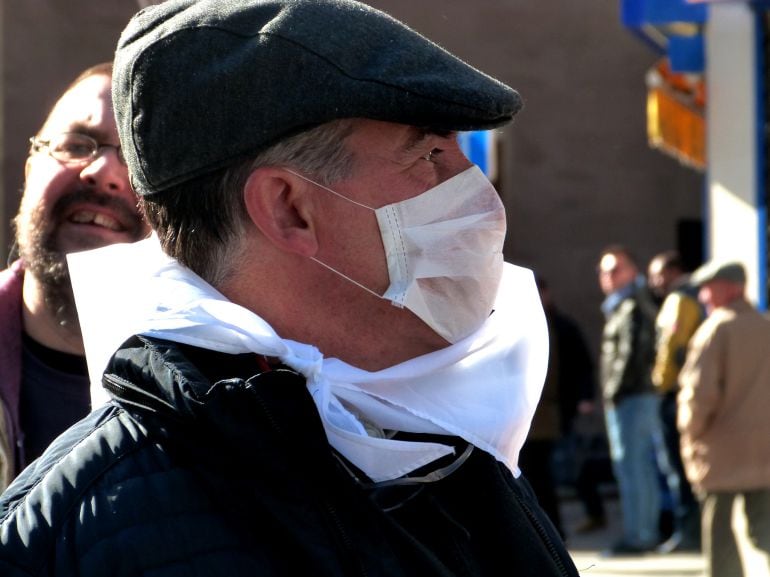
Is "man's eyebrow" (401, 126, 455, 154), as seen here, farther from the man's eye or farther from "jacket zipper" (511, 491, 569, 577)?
"jacket zipper" (511, 491, 569, 577)

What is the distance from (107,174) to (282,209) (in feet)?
3.44

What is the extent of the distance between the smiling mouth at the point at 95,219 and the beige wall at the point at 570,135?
10856 millimetres

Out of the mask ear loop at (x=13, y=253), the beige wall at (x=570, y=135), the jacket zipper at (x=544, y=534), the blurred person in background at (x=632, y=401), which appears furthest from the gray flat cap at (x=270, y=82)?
the beige wall at (x=570, y=135)

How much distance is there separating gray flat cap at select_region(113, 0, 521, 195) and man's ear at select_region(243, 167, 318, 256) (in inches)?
1.8

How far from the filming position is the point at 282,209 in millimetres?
1598

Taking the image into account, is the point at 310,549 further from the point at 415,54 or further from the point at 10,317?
the point at 10,317

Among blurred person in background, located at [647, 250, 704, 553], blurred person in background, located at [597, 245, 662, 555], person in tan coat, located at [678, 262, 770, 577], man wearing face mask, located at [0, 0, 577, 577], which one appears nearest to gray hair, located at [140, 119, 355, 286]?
man wearing face mask, located at [0, 0, 577, 577]

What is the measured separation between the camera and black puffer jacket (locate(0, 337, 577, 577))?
4.54 ft

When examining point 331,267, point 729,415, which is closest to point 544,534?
point 331,267

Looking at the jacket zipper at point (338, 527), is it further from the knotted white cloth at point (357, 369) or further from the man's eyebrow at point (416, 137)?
the man's eyebrow at point (416, 137)

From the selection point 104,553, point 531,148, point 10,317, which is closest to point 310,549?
point 104,553

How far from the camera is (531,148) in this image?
44.4ft

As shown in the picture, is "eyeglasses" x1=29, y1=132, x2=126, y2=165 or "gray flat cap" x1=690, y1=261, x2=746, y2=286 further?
"gray flat cap" x1=690, y1=261, x2=746, y2=286

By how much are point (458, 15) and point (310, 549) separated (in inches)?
495
